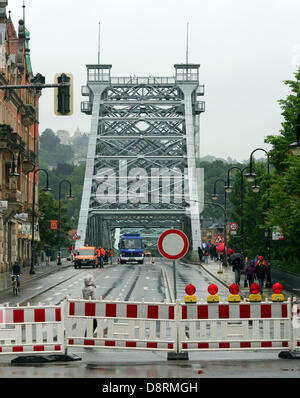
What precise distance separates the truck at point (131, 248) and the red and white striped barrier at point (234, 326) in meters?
68.0

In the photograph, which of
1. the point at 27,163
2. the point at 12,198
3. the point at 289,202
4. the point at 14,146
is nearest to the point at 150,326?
the point at 289,202

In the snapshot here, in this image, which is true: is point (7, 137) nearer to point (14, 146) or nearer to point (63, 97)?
point (14, 146)

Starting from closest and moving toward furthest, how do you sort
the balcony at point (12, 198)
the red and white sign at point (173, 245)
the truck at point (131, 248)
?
the red and white sign at point (173, 245), the balcony at point (12, 198), the truck at point (131, 248)

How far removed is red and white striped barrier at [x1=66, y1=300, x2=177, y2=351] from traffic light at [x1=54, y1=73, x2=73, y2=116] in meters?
7.09

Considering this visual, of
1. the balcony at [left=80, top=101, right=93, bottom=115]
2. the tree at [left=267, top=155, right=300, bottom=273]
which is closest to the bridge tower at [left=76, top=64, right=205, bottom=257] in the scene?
the balcony at [left=80, top=101, right=93, bottom=115]

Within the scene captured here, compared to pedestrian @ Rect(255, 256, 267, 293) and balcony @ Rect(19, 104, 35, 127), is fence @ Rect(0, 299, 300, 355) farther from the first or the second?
balcony @ Rect(19, 104, 35, 127)

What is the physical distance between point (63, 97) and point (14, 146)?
1373 inches

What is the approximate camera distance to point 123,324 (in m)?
15.3

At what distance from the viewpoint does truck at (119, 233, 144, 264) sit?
83500 mm

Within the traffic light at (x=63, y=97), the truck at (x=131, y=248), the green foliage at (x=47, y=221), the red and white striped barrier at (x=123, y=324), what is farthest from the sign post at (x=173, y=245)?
the green foliage at (x=47, y=221)

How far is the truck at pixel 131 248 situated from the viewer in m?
83.5

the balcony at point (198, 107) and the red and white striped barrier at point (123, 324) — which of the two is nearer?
the red and white striped barrier at point (123, 324)

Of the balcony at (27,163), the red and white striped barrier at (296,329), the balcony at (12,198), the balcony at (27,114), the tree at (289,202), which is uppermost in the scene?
the balcony at (27,114)

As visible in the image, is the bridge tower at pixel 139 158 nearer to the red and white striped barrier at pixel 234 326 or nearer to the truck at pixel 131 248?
the truck at pixel 131 248
